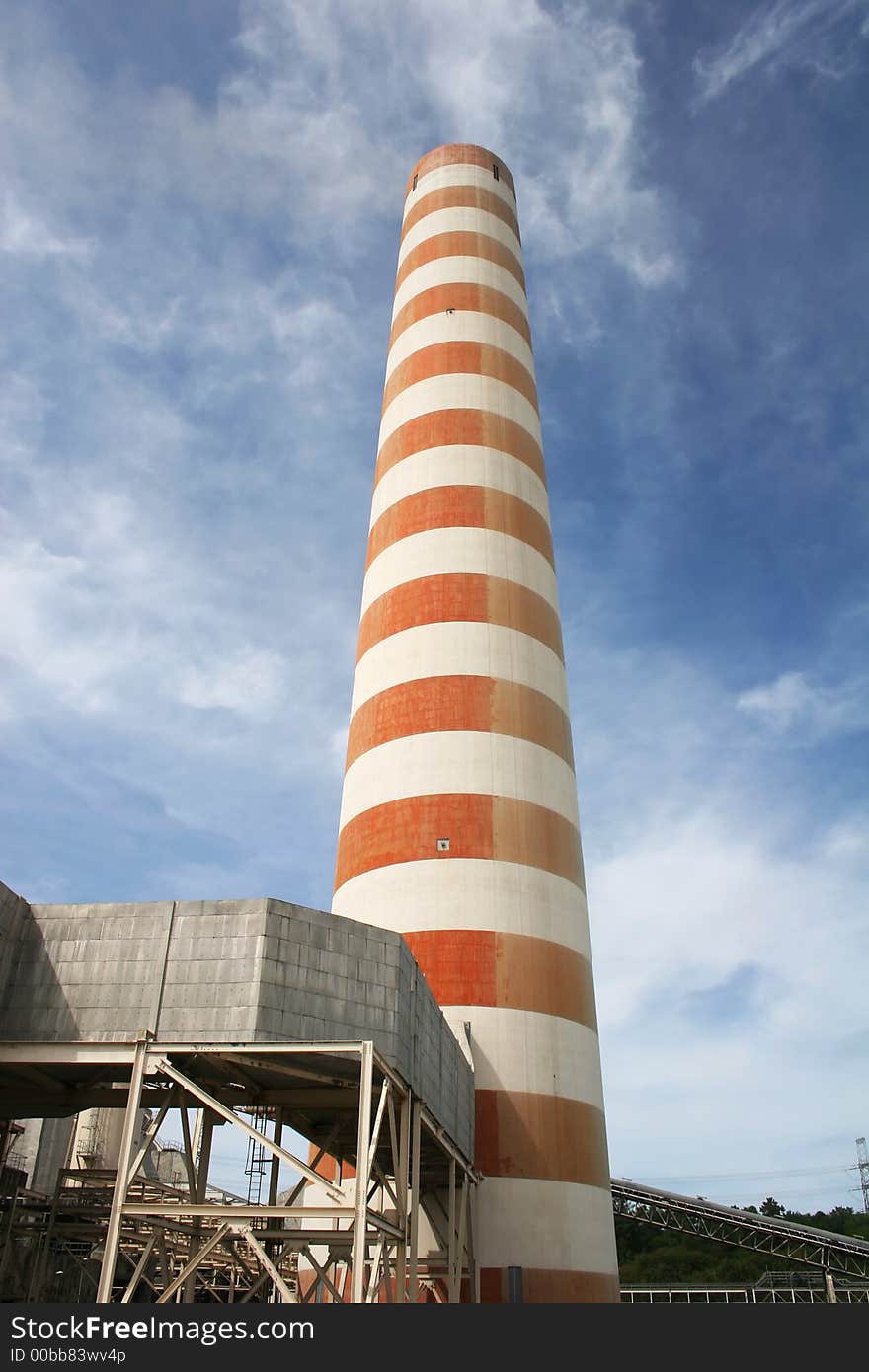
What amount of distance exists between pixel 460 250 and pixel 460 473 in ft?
34.5

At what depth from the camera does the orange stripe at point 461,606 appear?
28219 millimetres

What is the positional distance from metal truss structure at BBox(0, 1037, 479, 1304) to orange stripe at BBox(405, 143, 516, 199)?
34.8m

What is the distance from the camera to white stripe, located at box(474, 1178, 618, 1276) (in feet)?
68.0

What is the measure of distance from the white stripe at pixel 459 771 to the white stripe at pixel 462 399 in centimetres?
1161

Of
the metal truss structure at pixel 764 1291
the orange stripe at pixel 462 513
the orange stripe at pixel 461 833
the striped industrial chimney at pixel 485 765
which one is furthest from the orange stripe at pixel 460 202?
the metal truss structure at pixel 764 1291

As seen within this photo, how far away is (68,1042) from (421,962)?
1013 centimetres

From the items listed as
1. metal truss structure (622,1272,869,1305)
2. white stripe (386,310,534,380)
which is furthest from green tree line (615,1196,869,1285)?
white stripe (386,310,534,380)

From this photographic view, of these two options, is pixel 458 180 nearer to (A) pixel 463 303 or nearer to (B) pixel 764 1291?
(A) pixel 463 303

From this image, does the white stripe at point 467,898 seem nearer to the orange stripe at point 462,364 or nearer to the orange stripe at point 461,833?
the orange stripe at point 461,833

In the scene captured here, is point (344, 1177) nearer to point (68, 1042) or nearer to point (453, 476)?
point (68, 1042)

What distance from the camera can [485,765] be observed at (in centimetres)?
2586

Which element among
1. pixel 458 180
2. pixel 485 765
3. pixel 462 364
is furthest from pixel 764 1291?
pixel 458 180

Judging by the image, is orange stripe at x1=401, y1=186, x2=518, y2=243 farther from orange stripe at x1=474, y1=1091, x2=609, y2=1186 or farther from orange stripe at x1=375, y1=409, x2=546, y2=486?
orange stripe at x1=474, y1=1091, x2=609, y2=1186

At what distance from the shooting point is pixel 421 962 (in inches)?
915
